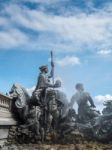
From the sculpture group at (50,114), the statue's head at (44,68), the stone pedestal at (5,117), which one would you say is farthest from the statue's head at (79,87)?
the stone pedestal at (5,117)

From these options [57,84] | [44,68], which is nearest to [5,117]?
[57,84]

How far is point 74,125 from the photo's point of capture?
1833 cm

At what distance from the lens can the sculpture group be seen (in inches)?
703

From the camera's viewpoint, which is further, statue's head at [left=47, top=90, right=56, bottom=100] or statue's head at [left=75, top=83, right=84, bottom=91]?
statue's head at [left=75, top=83, right=84, bottom=91]

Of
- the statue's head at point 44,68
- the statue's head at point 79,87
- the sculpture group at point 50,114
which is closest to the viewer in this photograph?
the sculpture group at point 50,114

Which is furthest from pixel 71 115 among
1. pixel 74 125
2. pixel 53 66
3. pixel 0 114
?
pixel 0 114

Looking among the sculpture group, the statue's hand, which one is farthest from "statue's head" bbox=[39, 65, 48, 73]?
the statue's hand

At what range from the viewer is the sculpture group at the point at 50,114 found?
1786cm

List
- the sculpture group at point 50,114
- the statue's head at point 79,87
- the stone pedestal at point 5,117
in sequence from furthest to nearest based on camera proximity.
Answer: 1. the statue's head at point 79,87
2. the sculpture group at point 50,114
3. the stone pedestal at point 5,117

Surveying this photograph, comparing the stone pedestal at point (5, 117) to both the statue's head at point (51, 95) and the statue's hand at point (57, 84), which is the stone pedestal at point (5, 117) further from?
the statue's hand at point (57, 84)

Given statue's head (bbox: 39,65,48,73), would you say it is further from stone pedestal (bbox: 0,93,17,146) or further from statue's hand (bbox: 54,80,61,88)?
stone pedestal (bbox: 0,93,17,146)

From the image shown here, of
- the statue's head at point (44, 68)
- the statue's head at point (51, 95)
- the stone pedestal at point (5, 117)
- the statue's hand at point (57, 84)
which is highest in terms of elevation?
the statue's head at point (44, 68)

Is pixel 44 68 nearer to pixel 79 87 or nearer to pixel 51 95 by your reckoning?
pixel 51 95

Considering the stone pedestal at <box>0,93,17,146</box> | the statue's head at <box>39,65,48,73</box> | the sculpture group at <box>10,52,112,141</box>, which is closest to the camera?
the stone pedestal at <box>0,93,17,146</box>
